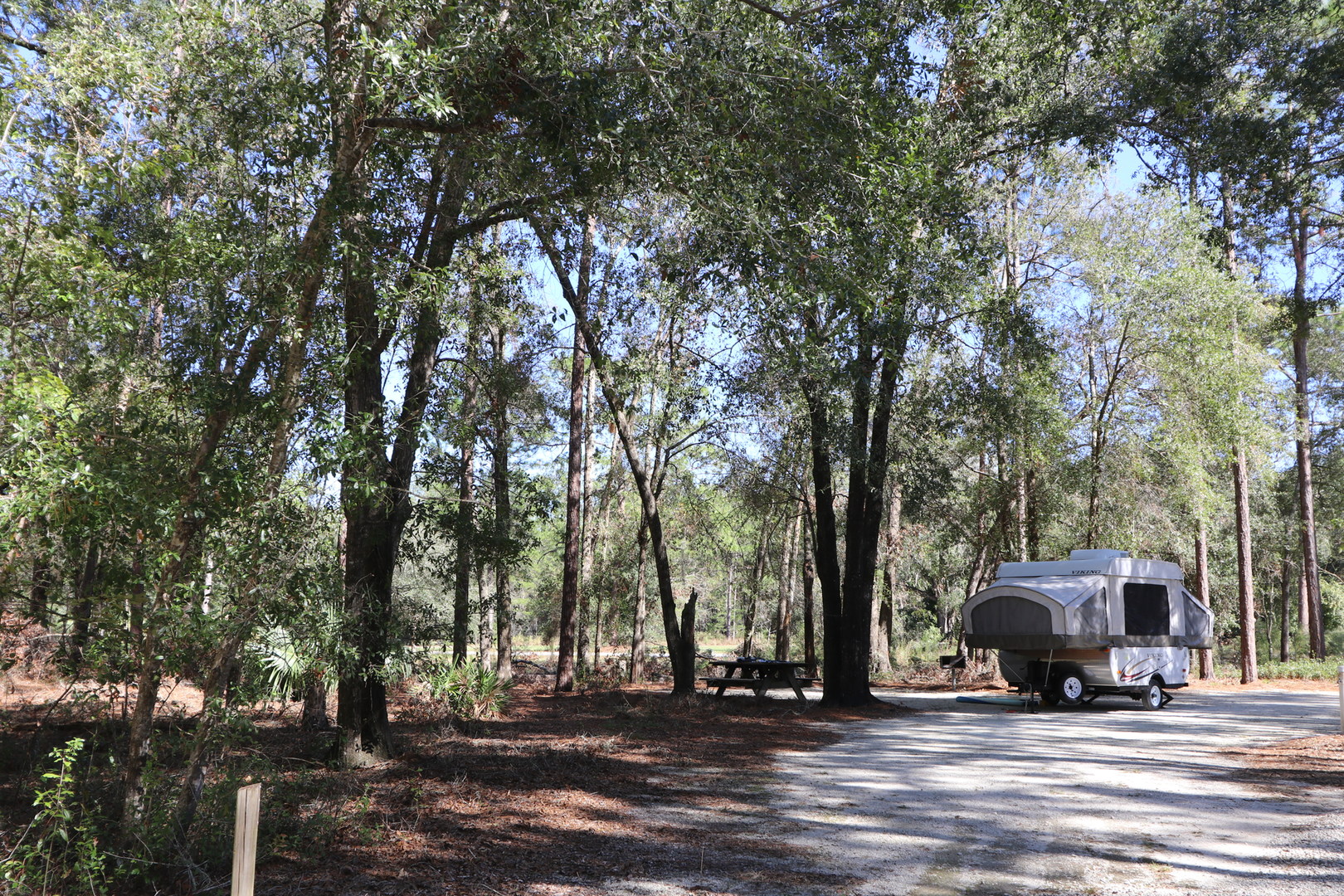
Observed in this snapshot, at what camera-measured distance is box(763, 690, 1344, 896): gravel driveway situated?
5168 millimetres

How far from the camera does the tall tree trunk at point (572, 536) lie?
17.1m

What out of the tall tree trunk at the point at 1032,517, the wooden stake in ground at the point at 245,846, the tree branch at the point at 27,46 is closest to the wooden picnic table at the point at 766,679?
the tall tree trunk at the point at 1032,517

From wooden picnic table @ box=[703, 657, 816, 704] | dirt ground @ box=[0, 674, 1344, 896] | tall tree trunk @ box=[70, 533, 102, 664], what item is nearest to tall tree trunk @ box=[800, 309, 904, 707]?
wooden picnic table @ box=[703, 657, 816, 704]

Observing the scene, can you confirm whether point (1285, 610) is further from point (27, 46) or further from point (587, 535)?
point (27, 46)

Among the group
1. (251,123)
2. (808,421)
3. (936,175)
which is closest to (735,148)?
(251,123)

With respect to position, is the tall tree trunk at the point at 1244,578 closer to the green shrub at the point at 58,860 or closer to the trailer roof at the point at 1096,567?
the trailer roof at the point at 1096,567

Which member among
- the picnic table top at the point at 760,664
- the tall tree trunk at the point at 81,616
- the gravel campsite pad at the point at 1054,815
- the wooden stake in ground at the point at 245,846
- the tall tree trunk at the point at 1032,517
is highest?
the tall tree trunk at the point at 1032,517

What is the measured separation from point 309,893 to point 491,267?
8.27 meters

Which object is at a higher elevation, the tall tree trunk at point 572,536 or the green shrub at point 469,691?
the tall tree trunk at point 572,536

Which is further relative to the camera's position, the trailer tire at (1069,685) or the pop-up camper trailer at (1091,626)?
the trailer tire at (1069,685)

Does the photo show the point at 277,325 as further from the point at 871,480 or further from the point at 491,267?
the point at 871,480

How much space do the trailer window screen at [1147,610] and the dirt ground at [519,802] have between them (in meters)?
3.96

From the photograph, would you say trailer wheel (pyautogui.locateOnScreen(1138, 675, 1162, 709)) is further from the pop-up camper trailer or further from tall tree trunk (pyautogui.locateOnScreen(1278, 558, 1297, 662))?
tall tree trunk (pyautogui.locateOnScreen(1278, 558, 1297, 662))

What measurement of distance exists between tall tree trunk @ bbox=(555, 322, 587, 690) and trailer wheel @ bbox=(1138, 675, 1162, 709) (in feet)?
33.5
